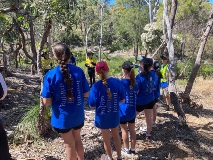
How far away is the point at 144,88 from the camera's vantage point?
16.7 ft

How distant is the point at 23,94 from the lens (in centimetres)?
966

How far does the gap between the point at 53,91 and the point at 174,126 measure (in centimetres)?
381

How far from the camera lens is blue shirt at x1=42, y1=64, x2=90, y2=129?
133 inches

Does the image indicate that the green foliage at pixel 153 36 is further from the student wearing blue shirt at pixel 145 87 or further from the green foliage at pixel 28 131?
the green foliage at pixel 28 131

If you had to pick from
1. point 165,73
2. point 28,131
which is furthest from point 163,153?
point 165,73

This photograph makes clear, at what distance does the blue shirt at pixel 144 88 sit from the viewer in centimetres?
503

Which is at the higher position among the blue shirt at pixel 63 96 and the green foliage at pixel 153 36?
the green foliage at pixel 153 36

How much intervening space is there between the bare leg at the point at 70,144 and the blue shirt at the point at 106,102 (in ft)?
1.72

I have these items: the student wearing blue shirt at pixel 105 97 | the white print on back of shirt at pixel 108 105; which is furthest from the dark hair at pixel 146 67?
the white print on back of shirt at pixel 108 105

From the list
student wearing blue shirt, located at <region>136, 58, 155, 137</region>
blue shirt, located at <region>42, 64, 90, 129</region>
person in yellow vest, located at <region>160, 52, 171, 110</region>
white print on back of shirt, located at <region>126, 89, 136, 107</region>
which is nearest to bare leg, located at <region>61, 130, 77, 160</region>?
blue shirt, located at <region>42, 64, 90, 129</region>

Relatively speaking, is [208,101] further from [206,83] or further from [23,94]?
[23,94]

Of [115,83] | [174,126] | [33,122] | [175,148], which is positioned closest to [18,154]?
[33,122]

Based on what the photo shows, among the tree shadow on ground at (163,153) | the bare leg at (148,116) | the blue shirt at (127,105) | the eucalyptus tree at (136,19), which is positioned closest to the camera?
the blue shirt at (127,105)

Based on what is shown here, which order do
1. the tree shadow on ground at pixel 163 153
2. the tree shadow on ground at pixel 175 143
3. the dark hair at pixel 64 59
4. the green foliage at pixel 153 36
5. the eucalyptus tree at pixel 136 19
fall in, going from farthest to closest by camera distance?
the eucalyptus tree at pixel 136 19 < the green foliage at pixel 153 36 < the tree shadow on ground at pixel 175 143 < the tree shadow on ground at pixel 163 153 < the dark hair at pixel 64 59
